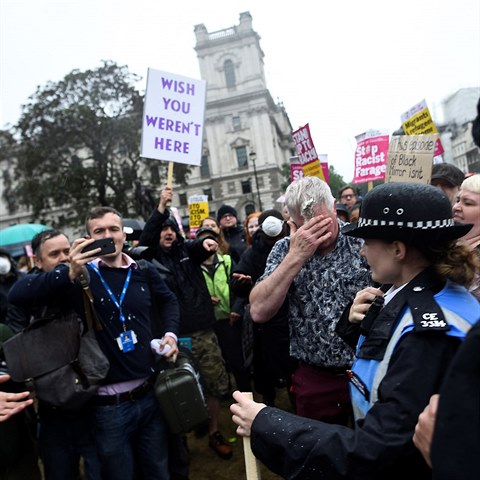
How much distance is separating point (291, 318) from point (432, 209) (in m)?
1.24

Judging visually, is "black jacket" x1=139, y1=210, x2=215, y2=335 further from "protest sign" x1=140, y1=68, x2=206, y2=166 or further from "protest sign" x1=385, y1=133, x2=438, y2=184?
"protest sign" x1=385, y1=133, x2=438, y2=184

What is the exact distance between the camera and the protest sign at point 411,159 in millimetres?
2922

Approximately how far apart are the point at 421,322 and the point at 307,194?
1.15m

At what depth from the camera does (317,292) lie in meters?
2.29

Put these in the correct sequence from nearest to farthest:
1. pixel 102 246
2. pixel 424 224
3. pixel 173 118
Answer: pixel 424 224 → pixel 102 246 → pixel 173 118

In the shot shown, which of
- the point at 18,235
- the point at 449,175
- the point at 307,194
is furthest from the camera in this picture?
the point at 18,235

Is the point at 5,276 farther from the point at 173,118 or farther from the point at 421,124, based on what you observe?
the point at 421,124

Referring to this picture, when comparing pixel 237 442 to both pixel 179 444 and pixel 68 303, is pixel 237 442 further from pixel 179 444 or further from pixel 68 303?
pixel 68 303

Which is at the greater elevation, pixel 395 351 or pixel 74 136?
pixel 74 136

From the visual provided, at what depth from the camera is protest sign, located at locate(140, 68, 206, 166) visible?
166 inches

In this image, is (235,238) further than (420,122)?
Yes

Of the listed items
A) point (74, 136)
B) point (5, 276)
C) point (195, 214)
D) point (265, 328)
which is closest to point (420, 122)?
point (265, 328)

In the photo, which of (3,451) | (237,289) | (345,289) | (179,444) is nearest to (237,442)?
(179,444)

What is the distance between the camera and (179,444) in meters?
3.16
